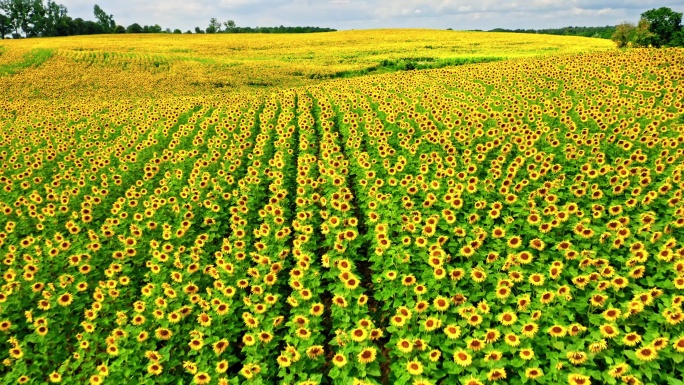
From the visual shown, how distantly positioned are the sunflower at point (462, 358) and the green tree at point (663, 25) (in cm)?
5053

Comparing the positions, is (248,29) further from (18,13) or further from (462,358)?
(462,358)

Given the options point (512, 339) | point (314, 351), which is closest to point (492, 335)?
point (512, 339)

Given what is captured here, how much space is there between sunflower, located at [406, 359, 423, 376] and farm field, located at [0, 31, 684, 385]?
5 centimetres

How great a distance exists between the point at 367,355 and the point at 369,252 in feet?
9.94

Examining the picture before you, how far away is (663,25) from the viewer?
4156 cm

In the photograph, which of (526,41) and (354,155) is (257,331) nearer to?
(354,155)

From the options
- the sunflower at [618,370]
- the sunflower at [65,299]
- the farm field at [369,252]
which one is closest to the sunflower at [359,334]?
the farm field at [369,252]

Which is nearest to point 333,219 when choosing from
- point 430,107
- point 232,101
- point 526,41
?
point 430,107

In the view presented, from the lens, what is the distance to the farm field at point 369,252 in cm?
511

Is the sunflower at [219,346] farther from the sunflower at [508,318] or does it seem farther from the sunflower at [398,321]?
the sunflower at [508,318]

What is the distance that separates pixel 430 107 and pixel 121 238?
39.4ft

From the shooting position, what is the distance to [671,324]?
15.8 ft

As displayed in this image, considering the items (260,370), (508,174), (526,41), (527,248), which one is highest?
(526,41)

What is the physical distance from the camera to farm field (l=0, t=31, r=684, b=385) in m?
5.11
